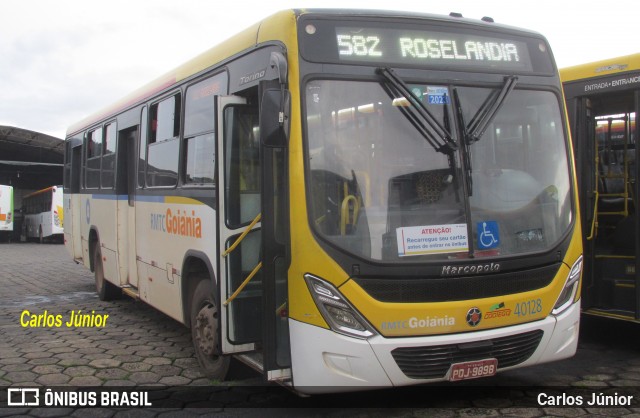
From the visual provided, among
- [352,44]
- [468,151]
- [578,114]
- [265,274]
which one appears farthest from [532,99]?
[265,274]

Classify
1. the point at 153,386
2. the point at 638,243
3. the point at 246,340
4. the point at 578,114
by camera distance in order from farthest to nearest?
the point at 578,114 → the point at 638,243 → the point at 153,386 → the point at 246,340

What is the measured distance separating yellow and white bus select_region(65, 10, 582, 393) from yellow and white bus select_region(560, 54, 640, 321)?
160cm

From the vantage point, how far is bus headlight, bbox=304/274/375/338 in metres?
4.09

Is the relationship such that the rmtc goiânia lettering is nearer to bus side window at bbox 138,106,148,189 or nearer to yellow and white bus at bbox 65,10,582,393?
yellow and white bus at bbox 65,10,582,393

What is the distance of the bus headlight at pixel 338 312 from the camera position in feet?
13.4

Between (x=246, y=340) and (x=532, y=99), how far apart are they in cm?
291

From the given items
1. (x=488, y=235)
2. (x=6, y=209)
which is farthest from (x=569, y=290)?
(x=6, y=209)

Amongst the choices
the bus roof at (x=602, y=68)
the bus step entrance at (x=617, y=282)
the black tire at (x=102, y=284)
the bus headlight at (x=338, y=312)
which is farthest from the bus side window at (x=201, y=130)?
the black tire at (x=102, y=284)

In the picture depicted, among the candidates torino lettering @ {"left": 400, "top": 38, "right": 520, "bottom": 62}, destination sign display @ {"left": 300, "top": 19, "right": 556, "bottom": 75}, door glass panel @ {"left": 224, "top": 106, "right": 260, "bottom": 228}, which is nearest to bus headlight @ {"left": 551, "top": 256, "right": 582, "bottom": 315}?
destination sign display @ {"left": 300, "top": 19, "right": 556, "bottom": 75}

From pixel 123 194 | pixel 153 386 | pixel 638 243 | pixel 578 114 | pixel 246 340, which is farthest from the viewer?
pixel 123 194

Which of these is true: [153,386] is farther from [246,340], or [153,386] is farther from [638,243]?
[638,243]

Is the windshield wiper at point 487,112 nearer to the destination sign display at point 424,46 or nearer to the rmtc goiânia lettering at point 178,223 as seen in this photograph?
the destination sign display at point 424,46

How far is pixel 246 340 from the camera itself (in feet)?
16.2

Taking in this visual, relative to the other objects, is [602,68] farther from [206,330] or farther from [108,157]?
[108,157]
